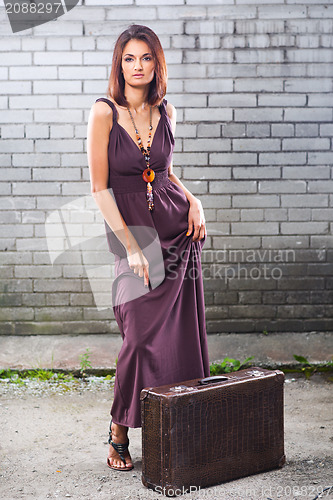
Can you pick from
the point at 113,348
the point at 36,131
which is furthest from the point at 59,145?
the point at 113,348

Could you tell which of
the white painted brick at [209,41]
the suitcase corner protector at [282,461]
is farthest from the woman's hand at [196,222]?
the white painted brick at [209,41]

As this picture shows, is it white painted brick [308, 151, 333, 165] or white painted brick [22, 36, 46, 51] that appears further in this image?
white painted brick [308, 151, 333, 165]

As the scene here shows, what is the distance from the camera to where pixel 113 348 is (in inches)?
192

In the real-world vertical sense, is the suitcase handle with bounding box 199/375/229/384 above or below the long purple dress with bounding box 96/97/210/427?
below

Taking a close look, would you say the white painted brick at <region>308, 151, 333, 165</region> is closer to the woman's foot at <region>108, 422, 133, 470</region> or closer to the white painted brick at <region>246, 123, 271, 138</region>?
the white painted brick at <region>246, 123, 271, 138</region>

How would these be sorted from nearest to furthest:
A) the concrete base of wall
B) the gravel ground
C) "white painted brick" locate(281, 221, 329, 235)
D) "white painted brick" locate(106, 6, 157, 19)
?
1. the gravel ground
2. the concrete base of wall
3. "white painted brick" locate(106, 6, 157, 19)
4. "white painted brick" locate(281, 221, 329, 235)

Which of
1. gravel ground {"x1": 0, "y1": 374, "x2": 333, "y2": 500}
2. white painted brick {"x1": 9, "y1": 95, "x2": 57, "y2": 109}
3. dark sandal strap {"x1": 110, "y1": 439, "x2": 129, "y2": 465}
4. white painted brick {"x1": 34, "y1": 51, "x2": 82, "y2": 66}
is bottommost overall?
gravel ground {"x1": 0, "y1": 374, "x2": 333, "y2": 500}

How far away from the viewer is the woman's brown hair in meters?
2.91

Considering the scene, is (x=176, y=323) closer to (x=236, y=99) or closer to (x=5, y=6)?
(x=236, y=99)

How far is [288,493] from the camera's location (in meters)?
2.73

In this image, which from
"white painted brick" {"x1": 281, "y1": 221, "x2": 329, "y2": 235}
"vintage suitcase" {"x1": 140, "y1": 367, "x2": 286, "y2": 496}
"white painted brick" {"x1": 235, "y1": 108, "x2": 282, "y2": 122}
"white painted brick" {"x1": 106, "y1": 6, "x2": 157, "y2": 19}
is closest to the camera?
"vintage suitcase" {"x1": 140, "y1": 367, "x2": 286, "y2": 496}

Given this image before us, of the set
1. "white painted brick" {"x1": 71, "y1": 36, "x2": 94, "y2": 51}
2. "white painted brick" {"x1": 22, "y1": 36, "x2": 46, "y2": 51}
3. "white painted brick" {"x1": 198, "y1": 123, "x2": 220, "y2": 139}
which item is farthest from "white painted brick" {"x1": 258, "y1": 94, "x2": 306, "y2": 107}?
"white painted brick" {"x1": 22, "y1": 36, "x2": 46, "y2": 51}

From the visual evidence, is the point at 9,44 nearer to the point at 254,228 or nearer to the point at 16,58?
the point at 16,58

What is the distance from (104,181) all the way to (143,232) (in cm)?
31
